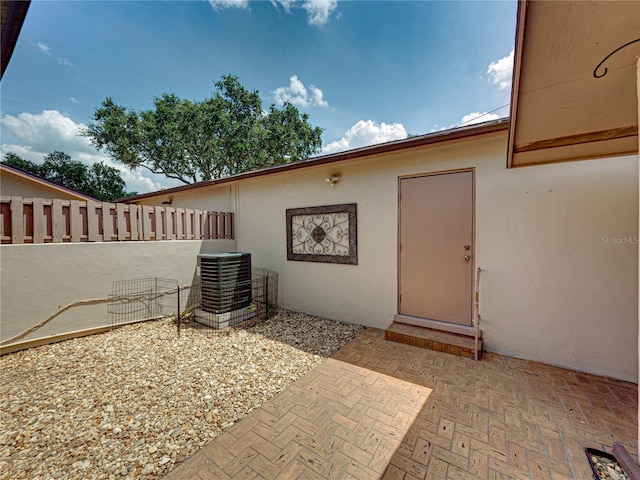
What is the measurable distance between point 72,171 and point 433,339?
27851 millimetres

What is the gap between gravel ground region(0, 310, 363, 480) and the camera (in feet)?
5.74

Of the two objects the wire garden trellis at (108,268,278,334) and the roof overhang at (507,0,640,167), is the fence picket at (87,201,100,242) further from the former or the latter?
the roof overhang at (507,0,640,167)

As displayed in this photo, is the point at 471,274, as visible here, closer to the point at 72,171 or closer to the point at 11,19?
the point at 11,19

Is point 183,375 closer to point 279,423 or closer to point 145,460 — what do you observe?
point 145,460

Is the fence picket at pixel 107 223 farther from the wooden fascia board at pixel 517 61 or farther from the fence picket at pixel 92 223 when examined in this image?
the wooden fascia board at pixel 517 61

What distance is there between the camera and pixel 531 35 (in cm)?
145

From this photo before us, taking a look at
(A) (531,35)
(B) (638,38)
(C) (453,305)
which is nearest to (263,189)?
(C) (453,305)

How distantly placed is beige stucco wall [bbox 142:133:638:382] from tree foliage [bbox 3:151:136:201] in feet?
79.7

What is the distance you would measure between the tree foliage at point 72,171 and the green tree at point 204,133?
8.99 meters

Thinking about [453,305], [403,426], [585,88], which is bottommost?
[403,426]

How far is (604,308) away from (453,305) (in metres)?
1.57

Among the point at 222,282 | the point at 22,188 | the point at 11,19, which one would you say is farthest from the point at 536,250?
the point at 22,188

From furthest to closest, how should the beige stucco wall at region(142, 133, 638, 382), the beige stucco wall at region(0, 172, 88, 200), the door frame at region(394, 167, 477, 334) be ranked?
the beige stucco wall at region(0, 172, 88, 200) → the door frame at region(394, 167, 477, 334) → the beige stucco wall at region(142, 133, 638, 382)

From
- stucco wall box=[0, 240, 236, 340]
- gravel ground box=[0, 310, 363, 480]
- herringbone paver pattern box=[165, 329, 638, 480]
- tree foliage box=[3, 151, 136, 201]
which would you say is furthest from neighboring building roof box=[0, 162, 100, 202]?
tree foliage box=[3, 151, 136, 201]
